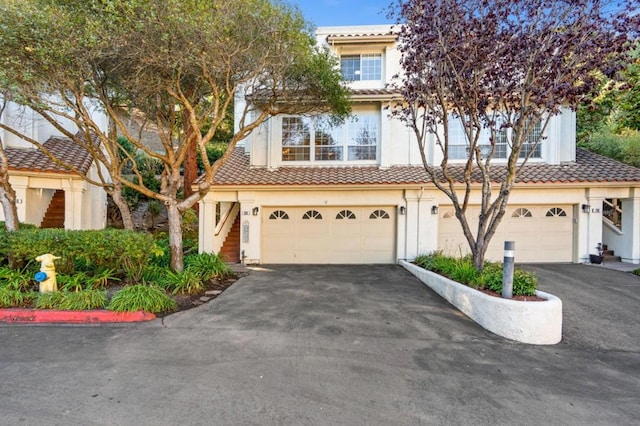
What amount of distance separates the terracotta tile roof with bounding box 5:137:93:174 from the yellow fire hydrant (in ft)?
18.7

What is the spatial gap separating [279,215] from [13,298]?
291 inches

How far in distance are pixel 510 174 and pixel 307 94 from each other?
19.3 feet

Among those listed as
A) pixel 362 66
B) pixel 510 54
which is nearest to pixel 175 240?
pixel 510 54

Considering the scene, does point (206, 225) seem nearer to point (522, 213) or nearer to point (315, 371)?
point (315, 371)

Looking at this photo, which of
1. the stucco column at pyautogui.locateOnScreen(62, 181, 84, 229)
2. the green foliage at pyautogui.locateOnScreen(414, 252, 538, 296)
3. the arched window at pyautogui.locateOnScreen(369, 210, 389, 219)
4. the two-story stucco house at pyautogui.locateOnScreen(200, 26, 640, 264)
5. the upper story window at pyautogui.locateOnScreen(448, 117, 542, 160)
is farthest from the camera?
the upper story window at pyautogui.locateOnScreen(448, 117, 542, 160)

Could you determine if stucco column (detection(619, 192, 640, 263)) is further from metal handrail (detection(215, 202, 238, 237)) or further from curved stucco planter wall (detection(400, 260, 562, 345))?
metal handrail (detection(215, 202, 238, 237))

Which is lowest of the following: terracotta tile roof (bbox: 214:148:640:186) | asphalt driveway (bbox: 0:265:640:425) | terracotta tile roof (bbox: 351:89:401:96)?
asphalt driveway (bbox: 0:265:640:425)

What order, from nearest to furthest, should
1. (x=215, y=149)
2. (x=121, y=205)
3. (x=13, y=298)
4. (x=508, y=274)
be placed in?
(x=508, y=274) < (x=13, y=298) < (x=121, y=205) < (x=215, y=149)

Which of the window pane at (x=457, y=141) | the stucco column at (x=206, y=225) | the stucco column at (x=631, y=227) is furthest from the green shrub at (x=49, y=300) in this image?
the stucco column at (x=631, y=227)

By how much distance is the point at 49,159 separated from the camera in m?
11.4

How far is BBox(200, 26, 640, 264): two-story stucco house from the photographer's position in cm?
1116

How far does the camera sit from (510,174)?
649cm

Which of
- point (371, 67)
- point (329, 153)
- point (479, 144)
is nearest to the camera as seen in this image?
point (479, 144)

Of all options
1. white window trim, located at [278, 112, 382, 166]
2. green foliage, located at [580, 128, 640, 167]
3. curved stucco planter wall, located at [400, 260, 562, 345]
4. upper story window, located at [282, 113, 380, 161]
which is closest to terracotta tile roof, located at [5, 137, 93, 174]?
white window trim, located at [278, 112, 382, 166]
